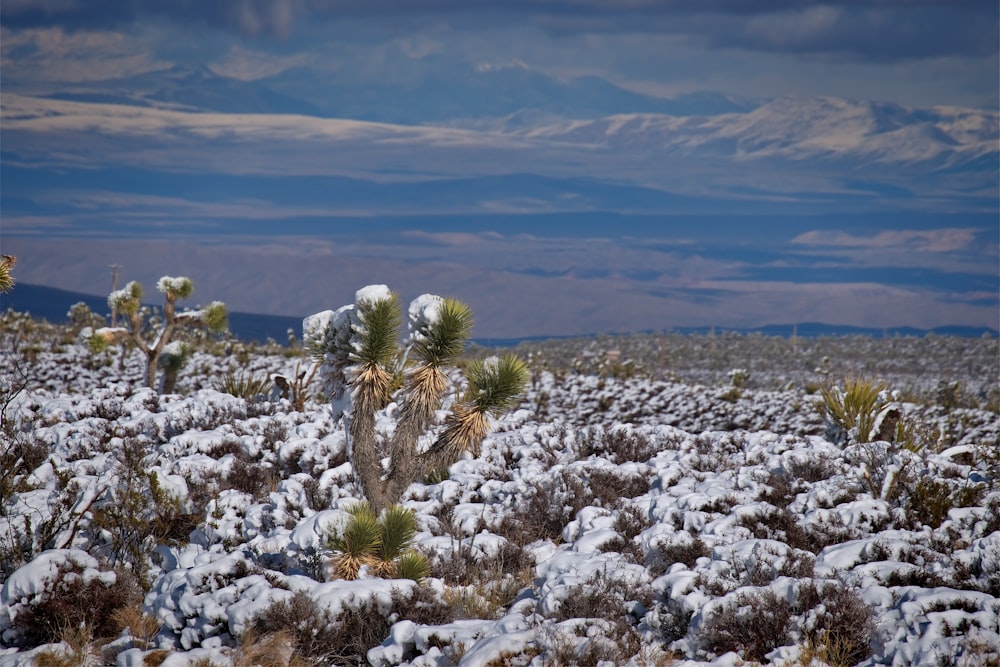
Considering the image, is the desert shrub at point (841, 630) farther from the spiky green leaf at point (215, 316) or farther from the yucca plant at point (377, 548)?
the spiky green leaf at point (215, 316)

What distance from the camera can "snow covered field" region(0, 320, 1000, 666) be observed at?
5785mm

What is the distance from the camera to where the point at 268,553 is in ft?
24.3

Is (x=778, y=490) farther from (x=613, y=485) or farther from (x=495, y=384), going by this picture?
(x=495, y=384)

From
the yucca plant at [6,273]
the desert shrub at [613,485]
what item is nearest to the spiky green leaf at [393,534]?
the desert shrub at [613,485]

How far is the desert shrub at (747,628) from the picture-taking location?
566 cm

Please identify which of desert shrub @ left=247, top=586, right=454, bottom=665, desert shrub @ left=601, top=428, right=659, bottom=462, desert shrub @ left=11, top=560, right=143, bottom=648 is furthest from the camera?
desert shrub @ left=601, top=428, right=659, bottom=462

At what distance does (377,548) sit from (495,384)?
1694 millimetres

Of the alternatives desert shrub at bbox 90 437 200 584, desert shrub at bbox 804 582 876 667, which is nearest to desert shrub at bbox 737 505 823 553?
desert shrub at bbox 804 582 876 667

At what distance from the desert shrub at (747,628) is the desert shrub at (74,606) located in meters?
4.25

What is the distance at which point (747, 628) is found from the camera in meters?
5.73

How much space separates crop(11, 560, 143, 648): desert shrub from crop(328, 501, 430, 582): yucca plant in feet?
5.26

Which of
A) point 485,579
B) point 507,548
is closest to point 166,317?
point 507,548

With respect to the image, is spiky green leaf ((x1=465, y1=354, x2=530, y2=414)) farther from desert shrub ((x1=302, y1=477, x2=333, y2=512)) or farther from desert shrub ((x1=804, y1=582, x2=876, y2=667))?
desert shrub ((x1=804, y1=582, x2=876, y2=667))


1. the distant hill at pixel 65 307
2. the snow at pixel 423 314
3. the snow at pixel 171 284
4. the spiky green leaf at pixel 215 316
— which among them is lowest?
the distant hill at pixel 65 307
